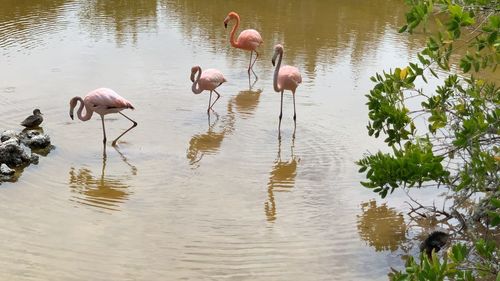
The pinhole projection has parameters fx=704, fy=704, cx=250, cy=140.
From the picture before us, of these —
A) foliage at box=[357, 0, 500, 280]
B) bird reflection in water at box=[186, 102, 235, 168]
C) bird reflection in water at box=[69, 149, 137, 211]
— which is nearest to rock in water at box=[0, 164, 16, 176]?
bird reflection in water at box=[69, 149, 137, 211]

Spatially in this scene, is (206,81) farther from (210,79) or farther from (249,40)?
(249,40)

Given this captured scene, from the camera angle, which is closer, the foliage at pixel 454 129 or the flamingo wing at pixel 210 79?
the foliage at pixel 454 129

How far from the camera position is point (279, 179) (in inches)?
312

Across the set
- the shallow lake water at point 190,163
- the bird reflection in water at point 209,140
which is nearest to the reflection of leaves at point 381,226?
the shallow lake water at point 190,163

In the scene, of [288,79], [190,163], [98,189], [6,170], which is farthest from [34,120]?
[288,79]

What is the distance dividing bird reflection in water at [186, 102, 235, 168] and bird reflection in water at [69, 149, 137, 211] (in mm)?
802

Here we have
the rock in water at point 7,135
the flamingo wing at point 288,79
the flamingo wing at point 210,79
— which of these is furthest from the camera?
the flamingo wing at point 210,79

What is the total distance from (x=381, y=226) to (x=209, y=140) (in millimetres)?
2864

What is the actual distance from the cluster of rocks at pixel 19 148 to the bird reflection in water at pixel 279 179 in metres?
2.64

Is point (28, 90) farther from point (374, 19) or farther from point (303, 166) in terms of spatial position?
point (374, 19)

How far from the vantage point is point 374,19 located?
1598 centimetres

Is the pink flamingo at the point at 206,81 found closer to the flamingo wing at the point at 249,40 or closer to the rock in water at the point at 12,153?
the flamingo wing at the point at 249,40

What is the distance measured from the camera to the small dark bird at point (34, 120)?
8.70m

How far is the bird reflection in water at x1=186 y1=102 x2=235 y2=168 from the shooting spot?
8438 mm
